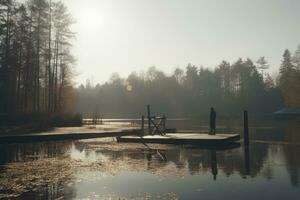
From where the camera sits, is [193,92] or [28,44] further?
[193,92]

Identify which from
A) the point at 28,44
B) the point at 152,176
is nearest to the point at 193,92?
the point at 28,44

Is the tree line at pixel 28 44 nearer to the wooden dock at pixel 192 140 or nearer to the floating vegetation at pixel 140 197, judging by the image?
the wooden dock at pixel 192 140

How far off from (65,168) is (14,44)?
44109mm

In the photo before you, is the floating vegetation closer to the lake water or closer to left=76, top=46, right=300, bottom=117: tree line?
the lake water

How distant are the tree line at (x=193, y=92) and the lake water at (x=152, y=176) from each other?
338 ft

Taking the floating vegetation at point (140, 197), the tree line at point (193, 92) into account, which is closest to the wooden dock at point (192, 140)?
the floating vegetation at point (140, 197)

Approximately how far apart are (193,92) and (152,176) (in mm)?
134691

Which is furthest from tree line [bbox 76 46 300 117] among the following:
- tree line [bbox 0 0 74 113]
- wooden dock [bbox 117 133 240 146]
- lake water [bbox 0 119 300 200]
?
lake water [bbox 0 119 300 200]

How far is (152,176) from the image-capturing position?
13336 mm

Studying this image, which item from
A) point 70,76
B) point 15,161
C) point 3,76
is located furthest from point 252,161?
point 70,76

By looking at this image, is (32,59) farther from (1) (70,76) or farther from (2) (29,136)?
(2) (29,136)

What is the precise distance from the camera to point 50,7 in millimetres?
54625

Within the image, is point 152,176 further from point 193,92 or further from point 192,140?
point 193,92

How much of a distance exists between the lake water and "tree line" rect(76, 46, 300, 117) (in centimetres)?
10315
